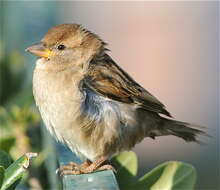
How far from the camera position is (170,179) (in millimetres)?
2754

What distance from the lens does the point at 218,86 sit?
45.2 feet

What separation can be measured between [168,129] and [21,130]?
1.50 m

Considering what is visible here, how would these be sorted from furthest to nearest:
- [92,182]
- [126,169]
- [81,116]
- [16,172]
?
[81,116]
[126,169]
[92,182]
[16,172]

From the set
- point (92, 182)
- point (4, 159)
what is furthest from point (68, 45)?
point (92, 182)

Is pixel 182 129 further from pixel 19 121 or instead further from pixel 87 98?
pixel 19 121

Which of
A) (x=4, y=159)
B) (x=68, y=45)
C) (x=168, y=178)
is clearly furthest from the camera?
(x=68, y=45)

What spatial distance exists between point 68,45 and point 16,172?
214 cm

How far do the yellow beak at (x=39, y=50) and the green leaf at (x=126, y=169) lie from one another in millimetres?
1062

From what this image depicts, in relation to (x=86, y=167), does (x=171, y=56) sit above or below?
below

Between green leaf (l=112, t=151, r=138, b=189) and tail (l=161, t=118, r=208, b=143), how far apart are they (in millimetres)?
1496

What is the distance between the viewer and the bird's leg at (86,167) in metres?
2.86

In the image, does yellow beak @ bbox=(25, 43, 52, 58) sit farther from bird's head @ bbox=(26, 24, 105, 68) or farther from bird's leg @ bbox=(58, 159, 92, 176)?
bird's leg @ bbox=(58, 159, 92, 176)

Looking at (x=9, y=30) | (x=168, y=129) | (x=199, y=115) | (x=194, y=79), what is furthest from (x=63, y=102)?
(x=194, y=79)

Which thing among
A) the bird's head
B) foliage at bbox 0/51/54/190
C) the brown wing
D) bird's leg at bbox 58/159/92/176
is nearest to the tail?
the brown wing
